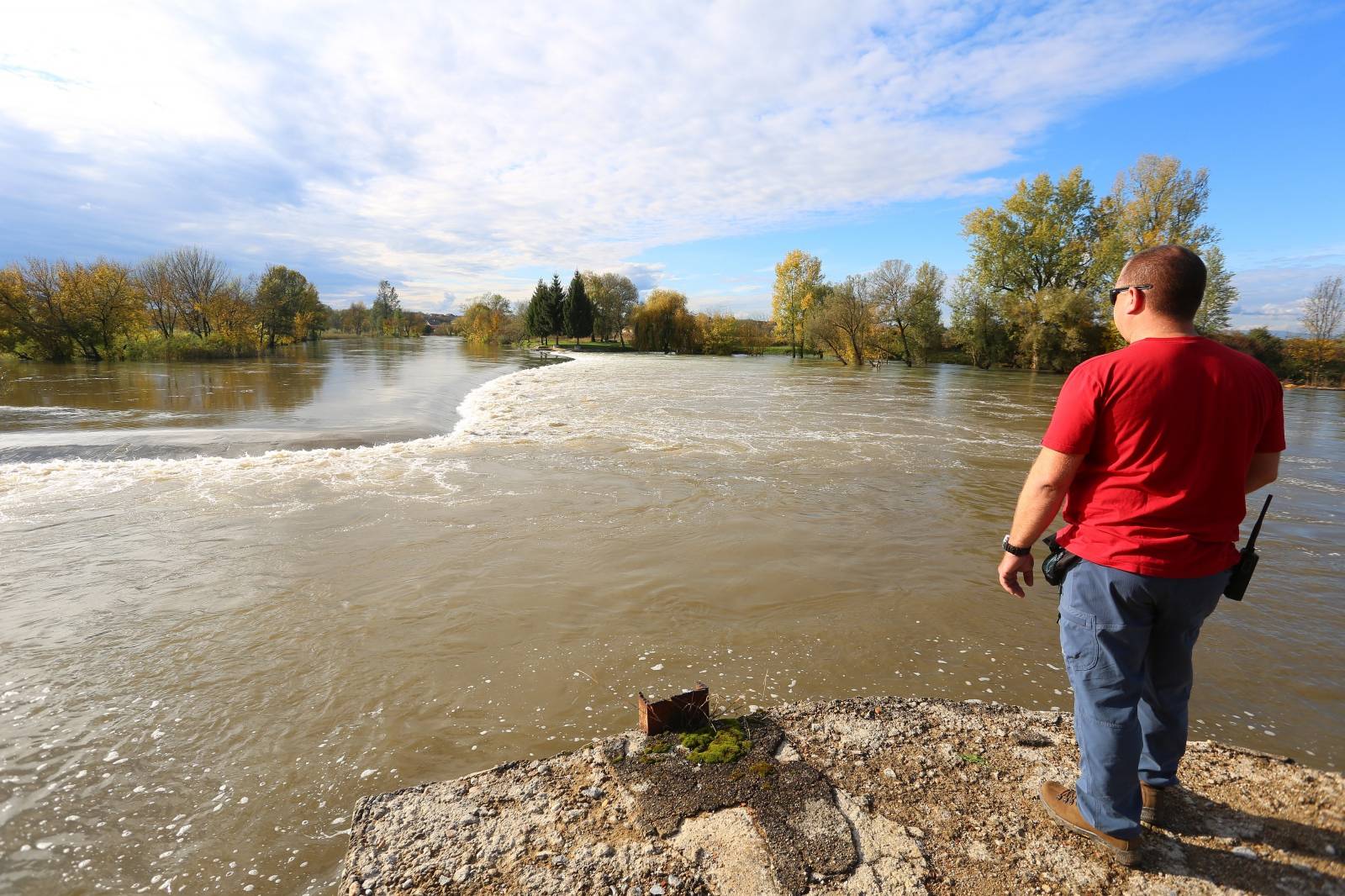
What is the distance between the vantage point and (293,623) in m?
4.38

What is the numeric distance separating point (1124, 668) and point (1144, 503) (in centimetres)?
60

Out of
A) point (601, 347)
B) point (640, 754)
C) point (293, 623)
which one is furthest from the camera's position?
point (601, 347)

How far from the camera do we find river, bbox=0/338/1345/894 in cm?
281

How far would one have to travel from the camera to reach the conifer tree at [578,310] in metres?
76.6

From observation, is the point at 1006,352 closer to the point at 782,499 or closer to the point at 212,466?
the point at 782,499

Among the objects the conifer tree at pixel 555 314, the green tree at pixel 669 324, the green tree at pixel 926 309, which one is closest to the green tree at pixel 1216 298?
the green tree at pixel 926 309

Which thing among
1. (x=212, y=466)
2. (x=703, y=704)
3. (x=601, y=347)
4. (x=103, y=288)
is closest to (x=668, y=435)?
(x=212, y=466)

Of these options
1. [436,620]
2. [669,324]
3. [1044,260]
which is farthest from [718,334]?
[436,620]

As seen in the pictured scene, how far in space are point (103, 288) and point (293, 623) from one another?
1629 inches

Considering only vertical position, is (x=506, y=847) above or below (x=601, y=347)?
below

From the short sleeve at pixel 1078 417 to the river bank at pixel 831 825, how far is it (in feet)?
5.05

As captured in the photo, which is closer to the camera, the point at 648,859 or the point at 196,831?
the point at 648,859

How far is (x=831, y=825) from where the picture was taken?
236 cm

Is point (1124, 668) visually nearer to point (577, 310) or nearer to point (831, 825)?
point (831, 825)
